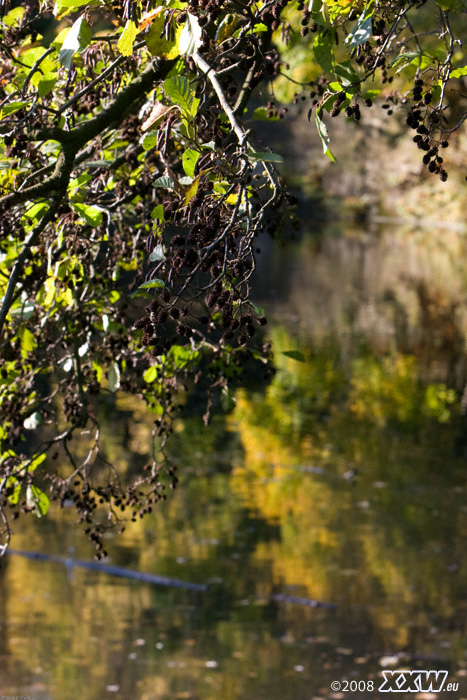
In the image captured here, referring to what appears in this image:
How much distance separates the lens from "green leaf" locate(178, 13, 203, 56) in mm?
2344

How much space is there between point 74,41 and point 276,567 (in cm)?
669

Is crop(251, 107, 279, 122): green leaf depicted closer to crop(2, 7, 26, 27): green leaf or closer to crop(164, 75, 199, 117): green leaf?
crop(2, 7, 26, 27): green leaf

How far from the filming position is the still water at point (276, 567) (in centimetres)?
669

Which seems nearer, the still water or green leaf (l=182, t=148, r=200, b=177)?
green leaf (l=182, t=148, r=200, b=177)

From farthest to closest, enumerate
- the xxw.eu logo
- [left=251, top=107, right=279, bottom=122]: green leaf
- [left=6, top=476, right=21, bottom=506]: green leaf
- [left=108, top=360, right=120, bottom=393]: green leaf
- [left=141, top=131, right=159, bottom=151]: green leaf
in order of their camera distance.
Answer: the xxw.eu logo → [left=251, top=107, right=279, bottom=122]: green leaf → [left=108, top=360, right=120, bottom=393]: green leaf → [left=6, top=476, right=21, bottom=506]: green leaf → [left=141, top=131, right=159, bottom=151]: green leaf

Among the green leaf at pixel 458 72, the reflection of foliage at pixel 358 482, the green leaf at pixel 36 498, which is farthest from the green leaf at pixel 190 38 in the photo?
the reflection of foliage at pixel 358 482

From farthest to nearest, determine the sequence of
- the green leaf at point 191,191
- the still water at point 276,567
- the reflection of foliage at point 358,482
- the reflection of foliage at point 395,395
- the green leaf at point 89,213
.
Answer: the reflection of foliage at point 395,395, the reflection of foliage at point 358,482, the still water at point 276,567, the green leaf at point 89,213, the green leaf at point 191,191

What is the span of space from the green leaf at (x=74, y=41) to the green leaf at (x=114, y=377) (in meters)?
1.90

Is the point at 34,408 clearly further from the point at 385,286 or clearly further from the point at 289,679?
the point at 385,286

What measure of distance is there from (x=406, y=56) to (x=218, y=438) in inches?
406

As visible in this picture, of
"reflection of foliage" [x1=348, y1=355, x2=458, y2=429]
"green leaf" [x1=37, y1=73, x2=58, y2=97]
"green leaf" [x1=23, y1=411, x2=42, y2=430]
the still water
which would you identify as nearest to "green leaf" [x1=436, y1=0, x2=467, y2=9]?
"green leaf" [x1=37, y1=73, x2=58, y2=97]

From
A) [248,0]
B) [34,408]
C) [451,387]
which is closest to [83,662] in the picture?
[34,408]

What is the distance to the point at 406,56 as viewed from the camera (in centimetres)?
260

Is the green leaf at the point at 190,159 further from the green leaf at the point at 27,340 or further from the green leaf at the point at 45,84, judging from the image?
the green leaf at the point at 27,340
